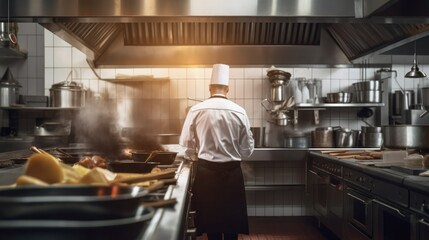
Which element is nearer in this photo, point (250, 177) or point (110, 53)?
point (110, 53)

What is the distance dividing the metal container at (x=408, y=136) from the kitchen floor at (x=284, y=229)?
1.51 metres

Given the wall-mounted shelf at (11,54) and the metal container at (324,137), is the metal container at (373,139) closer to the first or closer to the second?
the metal container at (324,137)

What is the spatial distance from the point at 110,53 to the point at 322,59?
2147 mm

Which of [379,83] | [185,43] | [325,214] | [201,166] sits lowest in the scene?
[325,214]

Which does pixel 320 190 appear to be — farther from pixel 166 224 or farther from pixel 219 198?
pixel 166 224

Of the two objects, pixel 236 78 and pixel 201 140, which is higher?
pixel 236 78

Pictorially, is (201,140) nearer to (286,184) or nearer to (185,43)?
(185,43)

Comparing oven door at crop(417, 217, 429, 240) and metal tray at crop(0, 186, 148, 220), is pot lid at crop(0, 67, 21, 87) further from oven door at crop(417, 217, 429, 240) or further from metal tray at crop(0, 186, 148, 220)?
metal tray at crop(0, 186, 148, 220)

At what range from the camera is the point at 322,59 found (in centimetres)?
433

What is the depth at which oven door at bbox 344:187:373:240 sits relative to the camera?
3.01 metres

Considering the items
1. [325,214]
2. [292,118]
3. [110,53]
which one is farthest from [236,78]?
[325,214]

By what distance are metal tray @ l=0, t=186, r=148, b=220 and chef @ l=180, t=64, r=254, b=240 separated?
104 inches

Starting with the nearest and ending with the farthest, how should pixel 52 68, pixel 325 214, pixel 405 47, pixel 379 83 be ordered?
pixel 405 47, pixel 325 214, pixel 379 83, pixel 52 68

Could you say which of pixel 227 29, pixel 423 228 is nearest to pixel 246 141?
pixel 227 29
